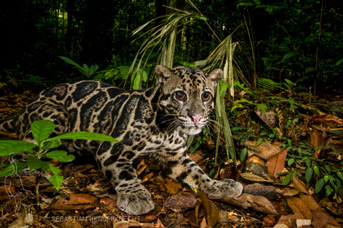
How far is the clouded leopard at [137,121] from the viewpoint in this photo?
260 centimetres

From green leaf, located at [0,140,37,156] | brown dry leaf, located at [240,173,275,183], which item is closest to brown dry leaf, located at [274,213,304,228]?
brown dry leaf, located at [240,173,275,183]

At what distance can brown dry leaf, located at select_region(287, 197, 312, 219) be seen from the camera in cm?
233

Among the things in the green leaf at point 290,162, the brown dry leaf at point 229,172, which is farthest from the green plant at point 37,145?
the green leaf at point 290,162

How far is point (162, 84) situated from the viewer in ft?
9.43

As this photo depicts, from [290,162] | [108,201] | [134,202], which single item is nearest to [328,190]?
[290,162]

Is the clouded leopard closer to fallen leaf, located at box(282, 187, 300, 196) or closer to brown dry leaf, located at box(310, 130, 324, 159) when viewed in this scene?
fallen leaf, located at box(282, 187, 300, 196)

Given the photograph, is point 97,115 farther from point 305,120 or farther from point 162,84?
point 305,120

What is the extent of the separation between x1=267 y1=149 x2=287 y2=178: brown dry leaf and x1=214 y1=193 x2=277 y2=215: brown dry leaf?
46 cm

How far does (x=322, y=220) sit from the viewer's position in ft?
7.45

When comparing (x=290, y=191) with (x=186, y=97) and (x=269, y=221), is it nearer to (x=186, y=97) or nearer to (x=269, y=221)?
(x=269, y=221)

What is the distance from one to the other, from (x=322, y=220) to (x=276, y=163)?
2.45 feet

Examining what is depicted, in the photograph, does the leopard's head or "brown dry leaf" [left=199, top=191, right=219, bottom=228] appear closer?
"brown dry leaf" [left=199, top=191, right=219, bottom=228]

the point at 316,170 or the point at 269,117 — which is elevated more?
the point at 269,117

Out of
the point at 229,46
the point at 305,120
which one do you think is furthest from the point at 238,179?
the point at 229,46
